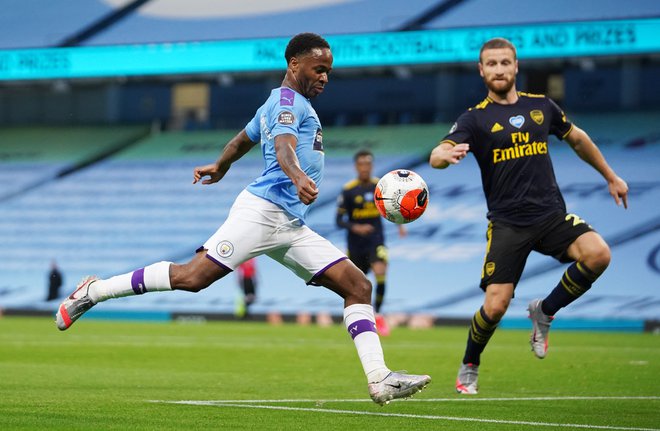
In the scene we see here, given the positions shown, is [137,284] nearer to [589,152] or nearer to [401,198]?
[401,198]

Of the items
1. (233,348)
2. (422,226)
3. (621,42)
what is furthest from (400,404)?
(422,226)

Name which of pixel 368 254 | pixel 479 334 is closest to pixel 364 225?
pixel 368 254

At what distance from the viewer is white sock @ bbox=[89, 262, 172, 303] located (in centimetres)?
712

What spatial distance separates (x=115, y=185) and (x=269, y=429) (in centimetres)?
2542

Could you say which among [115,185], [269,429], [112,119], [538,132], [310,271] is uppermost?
[112,119]

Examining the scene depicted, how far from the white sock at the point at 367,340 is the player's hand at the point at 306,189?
925mm

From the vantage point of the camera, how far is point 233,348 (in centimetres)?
1445

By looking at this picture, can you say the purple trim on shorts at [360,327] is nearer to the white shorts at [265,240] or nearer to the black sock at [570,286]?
the white shorts at [265,240]

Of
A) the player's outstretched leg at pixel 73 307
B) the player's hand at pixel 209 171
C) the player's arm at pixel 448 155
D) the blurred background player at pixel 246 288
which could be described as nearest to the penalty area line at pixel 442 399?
the player's outstretched leg at pixel 73 307

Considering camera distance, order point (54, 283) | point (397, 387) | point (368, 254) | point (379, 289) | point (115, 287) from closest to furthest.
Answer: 1. point (397, 387)
2. point (115, 287)
3. point (368, 254)
4. point (379, 289)
5. point (54, 283)

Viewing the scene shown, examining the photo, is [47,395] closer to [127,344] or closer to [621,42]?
[127,344]

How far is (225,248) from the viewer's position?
696cm

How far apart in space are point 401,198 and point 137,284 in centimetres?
174

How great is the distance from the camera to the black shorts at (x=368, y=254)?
56.1ft
